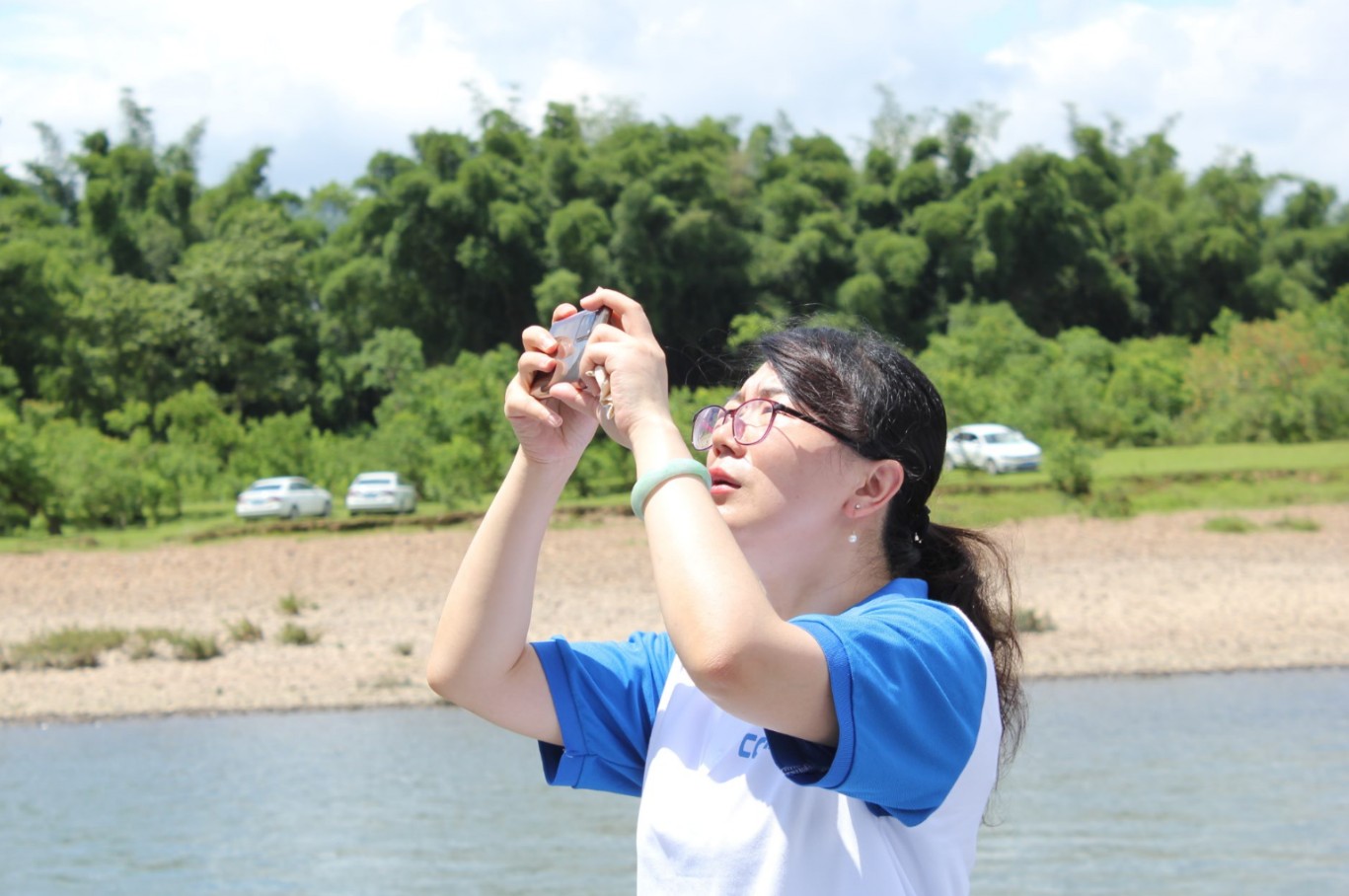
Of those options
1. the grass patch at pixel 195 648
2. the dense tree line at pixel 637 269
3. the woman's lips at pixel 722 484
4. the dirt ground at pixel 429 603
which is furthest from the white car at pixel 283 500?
the woman's lips at pixel 722 484

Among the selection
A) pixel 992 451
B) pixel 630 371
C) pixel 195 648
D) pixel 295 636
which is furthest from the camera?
pixel 992 451

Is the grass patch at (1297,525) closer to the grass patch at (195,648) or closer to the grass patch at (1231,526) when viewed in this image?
the grass patch at (1231,526)

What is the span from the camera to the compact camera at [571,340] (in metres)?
1.89

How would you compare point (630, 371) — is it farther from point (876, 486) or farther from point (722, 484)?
point (876, 486)

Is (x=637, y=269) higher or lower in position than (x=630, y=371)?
lower

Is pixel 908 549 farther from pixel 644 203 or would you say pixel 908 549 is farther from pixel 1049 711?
pixel 644 203


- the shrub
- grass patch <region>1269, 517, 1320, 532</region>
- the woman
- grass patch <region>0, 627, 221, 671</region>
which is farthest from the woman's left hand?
the shrub

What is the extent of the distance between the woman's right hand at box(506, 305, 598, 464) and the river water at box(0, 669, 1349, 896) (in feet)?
17.0

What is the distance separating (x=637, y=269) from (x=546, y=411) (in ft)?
135

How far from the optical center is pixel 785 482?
74.1 inches

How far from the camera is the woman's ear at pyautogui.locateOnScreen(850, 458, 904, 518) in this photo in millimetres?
1938

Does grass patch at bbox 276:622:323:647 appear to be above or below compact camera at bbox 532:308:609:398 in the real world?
below

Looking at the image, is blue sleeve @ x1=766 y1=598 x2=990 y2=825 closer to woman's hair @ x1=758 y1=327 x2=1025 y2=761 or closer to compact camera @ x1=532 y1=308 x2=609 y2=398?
woman's hair @ x1=758 y1=327 x2=1025 y2=761

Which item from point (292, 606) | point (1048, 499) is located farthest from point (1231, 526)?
point (292, 606)
